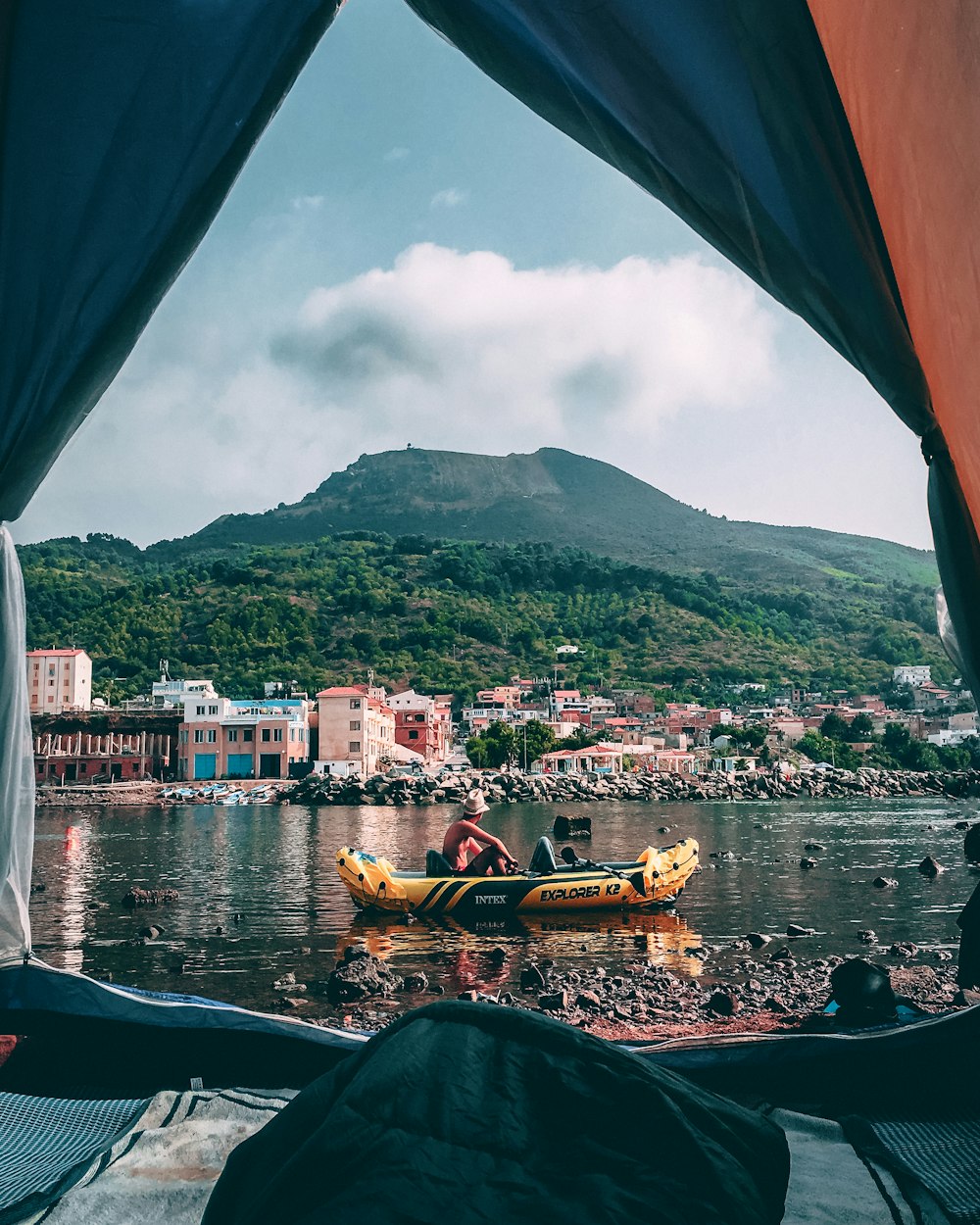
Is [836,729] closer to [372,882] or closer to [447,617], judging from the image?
[447,617]

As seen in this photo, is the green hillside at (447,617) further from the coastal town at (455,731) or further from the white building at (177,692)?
the coastal town at (455,731)

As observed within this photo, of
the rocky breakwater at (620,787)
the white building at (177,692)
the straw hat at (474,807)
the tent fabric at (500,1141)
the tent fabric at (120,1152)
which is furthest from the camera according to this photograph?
the white building at (177,692)

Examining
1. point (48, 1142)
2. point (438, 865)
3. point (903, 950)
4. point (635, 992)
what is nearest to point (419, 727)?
point (438, 865)

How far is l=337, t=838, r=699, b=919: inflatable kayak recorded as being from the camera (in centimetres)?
737

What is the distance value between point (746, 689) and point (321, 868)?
47.0 m

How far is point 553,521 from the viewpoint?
11469 centimetres

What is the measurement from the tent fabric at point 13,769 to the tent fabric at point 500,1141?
1262 millimetres

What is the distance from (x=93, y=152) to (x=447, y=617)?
64.3 meters

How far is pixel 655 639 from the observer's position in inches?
2633

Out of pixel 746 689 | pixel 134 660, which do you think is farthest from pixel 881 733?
pixel 134 660

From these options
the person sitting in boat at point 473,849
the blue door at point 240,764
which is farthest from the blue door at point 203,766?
the person sitting in boat at point 473,849

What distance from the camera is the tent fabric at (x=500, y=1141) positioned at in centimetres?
114

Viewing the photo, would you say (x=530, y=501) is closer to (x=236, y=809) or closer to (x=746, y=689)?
(x=746, y=689)

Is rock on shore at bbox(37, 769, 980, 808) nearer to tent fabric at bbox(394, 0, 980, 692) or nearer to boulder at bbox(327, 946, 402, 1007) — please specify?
boulder at bbox(327, 946, 402, 1007)
